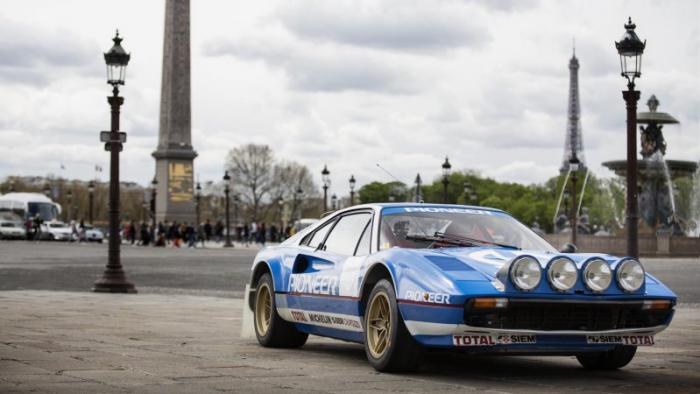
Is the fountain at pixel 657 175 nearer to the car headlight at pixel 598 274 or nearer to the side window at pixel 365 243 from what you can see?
the side window at pixel 365 243

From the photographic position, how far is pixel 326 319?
9.74 meters

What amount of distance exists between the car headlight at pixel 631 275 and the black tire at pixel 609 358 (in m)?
0.67

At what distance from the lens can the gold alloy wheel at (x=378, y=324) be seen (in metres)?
8.66

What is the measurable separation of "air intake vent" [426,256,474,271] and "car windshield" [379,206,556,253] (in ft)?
2.14

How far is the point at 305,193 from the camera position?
5281 inches

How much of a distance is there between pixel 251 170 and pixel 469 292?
116119 millimetres

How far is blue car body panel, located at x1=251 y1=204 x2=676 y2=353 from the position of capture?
26.2 ft

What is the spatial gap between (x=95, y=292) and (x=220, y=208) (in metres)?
152

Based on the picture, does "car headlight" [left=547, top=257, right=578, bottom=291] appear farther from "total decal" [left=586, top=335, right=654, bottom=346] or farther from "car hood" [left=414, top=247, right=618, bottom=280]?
"total decal" [left=586, top=335, right=654, bottom=346]

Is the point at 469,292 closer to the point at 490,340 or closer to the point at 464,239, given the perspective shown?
the point at 490,340

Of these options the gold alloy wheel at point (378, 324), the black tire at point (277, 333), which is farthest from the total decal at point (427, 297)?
the black tire at point (277, 333)

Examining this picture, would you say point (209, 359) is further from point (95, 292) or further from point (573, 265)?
point (95, 292)

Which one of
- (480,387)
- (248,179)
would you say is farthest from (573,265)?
(248,179)

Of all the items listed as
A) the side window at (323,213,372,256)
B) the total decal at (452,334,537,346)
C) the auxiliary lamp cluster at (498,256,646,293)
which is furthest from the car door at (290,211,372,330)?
the auxiliary lamp cluster at (498,256,646,293)
